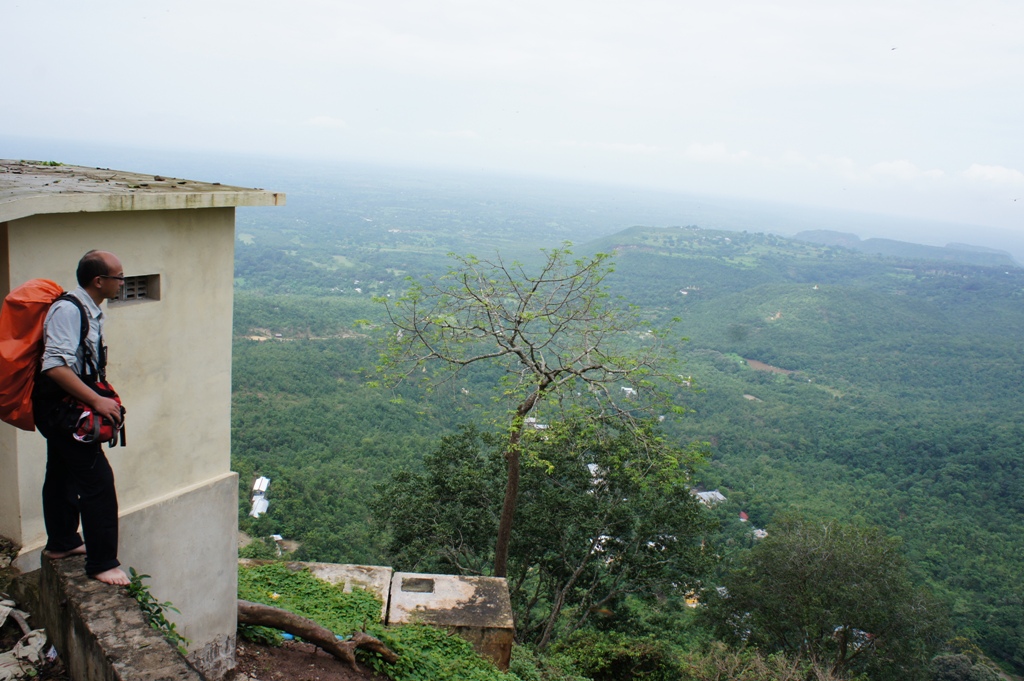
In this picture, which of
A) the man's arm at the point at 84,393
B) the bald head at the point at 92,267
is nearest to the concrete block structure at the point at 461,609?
the man's arm at the point at 84,393

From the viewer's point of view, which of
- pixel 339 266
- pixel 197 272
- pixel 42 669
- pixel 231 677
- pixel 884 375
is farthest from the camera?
pixel 339 266

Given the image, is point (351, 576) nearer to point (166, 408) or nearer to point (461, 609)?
point (461, 609)

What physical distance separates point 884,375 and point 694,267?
2585cm

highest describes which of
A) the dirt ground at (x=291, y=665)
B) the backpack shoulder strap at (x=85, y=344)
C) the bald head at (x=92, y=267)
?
the bald head at (x=92, y=267)

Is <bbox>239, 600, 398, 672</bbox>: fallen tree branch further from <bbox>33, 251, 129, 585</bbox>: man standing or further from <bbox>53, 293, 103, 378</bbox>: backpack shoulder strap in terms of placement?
<bbox>53, 293, 103, 378</bbox>: backpack shoulder strap

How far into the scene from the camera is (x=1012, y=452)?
2402 cm

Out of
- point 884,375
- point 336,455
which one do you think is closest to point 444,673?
point 336,455

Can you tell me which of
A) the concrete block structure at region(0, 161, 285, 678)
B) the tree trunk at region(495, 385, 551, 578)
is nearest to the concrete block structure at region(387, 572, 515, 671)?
the concrete block structure at region(0, 161, 285, 678)

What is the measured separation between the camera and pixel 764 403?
3219cm

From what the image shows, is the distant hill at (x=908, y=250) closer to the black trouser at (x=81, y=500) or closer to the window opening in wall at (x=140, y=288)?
the window opening in wall at (x=140, y=288)

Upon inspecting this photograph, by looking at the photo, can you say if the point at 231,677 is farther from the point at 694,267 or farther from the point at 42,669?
the point at 694,267

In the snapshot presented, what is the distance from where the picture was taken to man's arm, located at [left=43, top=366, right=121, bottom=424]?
230 cm

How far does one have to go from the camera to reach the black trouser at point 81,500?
2504mm

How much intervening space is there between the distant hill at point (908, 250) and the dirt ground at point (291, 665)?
106 metres
